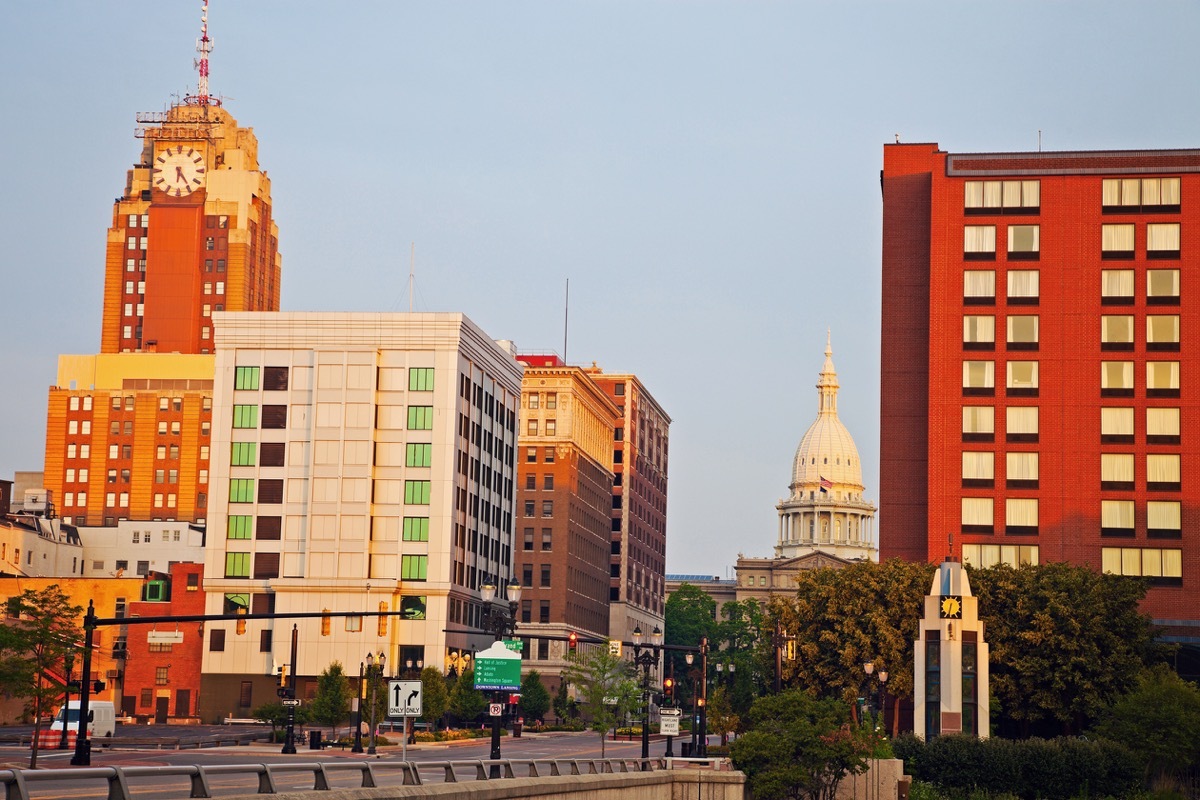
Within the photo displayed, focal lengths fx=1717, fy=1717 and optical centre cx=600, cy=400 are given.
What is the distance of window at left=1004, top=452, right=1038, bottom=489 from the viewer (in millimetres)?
108062

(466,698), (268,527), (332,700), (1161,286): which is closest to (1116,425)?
(1161,286)

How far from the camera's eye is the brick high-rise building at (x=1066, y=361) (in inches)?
4203

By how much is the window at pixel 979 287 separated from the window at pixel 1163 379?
1061 centimetres

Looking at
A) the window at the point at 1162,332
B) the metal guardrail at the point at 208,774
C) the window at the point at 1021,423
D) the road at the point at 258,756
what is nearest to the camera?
the metal guardrail at the point at 208,774

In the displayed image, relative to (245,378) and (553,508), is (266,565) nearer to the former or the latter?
(245,378)

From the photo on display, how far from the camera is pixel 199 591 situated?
5025 inches

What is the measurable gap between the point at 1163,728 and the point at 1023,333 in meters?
39.2

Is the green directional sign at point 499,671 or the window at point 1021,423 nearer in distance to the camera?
the green directional sign at point 499,671

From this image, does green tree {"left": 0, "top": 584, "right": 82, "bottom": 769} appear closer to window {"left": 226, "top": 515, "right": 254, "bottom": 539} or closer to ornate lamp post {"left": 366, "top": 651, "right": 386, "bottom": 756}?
ornate lamp post {"left": 366, "top": 651, "right": 386, "bottom": 756}

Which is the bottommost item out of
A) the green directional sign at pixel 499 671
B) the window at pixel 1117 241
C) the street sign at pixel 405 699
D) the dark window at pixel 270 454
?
the street sign at pixel 405 699

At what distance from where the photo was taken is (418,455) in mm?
123562

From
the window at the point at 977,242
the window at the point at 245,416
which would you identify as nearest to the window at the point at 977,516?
the window at the point at 977,242

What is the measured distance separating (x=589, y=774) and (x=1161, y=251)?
75.7 m

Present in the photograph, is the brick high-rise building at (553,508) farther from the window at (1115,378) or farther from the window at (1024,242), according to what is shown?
the window at (1115,378)
